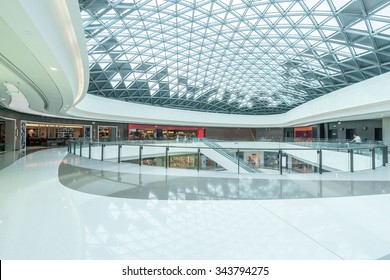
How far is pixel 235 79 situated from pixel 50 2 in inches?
1299

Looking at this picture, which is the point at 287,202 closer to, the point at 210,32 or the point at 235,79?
the point at 210,32

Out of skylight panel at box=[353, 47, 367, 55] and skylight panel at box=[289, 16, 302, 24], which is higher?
skylight panel at box=[289, 16, 302, 24]

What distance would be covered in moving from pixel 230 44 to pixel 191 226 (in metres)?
23.6

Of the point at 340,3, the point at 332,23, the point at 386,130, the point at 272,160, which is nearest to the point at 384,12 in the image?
the point at 340,3

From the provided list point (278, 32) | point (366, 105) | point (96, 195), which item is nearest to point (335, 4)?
point (278, 32)

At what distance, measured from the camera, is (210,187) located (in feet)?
21.1

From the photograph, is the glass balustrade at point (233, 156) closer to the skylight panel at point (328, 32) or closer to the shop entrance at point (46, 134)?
the skylight panel at point (328, 32)

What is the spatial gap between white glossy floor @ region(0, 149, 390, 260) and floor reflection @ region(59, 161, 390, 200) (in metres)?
0.15

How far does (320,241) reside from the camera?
3102 millimetres

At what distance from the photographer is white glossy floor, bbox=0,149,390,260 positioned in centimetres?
281

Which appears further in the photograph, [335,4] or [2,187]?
[335,4]

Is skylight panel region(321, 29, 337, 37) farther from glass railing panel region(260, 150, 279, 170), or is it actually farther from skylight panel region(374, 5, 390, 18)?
glass railing panel region(260, 150, 279, 170)

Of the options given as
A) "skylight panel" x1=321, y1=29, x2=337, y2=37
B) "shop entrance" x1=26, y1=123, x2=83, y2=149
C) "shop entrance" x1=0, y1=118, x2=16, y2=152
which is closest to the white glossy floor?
"skylight panel" x1=321, y1=29, x2=337, y2=37

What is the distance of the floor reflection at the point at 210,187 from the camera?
221 inches
